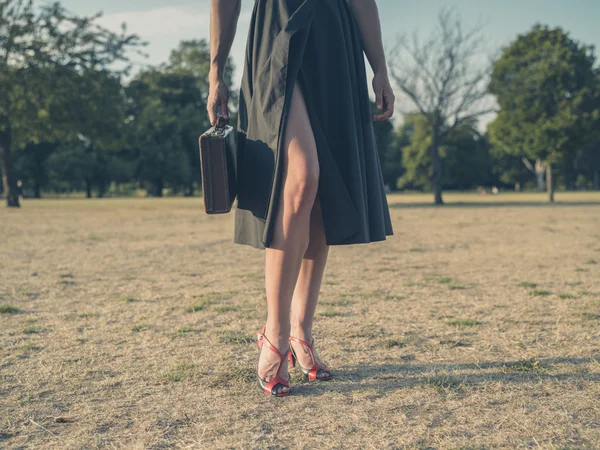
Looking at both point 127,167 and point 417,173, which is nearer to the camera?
point 127,167

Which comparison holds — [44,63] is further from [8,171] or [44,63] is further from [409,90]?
[409,90]

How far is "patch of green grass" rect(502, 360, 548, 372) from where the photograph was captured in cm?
281

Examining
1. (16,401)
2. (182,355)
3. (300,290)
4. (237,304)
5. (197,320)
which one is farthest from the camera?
(237,304)

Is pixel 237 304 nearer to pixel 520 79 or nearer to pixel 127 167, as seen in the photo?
pixel 520 79

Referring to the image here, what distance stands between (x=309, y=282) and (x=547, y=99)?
3238 cm

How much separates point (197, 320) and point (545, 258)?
17.1ft

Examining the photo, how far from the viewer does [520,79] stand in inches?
1251

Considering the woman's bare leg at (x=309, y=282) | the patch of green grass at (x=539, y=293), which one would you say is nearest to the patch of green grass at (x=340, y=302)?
the patch of green grass at (x=539, y=293)

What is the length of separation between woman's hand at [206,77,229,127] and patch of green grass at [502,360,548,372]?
1.69 m

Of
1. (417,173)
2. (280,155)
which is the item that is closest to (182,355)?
(280,155)

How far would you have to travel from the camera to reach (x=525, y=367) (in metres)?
2.83

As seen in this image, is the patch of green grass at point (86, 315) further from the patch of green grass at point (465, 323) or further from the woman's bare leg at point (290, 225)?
the patch of green grass at point (465, 323)

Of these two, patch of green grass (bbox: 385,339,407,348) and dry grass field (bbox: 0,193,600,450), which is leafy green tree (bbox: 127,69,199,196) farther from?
patch of green grass (bbox: 385,339,407,348)

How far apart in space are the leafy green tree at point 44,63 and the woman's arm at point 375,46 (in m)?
25.4
